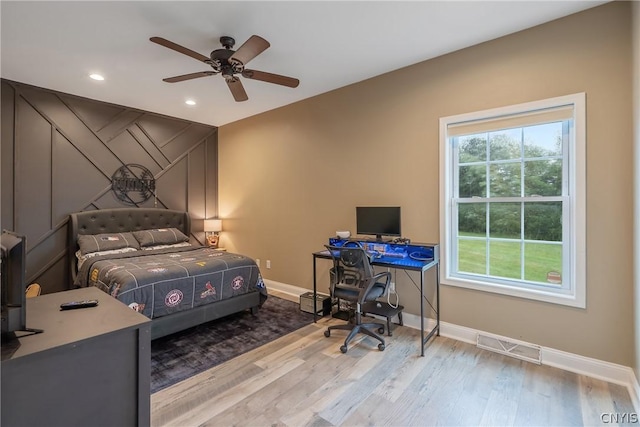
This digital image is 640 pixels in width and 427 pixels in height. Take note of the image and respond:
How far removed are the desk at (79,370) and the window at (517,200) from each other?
2.62 meters

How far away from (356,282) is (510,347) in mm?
1392

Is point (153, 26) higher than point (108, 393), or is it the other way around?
point (153, 26)

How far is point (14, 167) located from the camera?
140 inches

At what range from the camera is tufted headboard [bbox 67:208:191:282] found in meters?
3.90

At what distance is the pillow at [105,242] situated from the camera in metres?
3.73

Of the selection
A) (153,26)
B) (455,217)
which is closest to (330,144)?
(455,217)

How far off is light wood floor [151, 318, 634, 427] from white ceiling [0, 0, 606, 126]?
8.93ft

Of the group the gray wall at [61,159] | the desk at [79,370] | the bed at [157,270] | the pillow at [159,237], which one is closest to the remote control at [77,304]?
the desk at [79,370]

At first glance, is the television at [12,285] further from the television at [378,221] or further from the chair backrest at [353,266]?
the television at [378,221]

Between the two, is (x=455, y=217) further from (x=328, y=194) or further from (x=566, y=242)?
(x=328, y=194)

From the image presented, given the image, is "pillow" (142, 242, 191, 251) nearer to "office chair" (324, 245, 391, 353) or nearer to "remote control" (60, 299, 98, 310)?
"office chair" (324, 245, 391, 353)

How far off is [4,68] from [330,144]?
11.7 ft

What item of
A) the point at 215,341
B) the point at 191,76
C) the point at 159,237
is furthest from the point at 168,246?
the point at 191,76

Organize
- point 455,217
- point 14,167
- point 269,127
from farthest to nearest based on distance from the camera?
point 269,127, point 14,167, point 455,217
